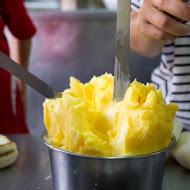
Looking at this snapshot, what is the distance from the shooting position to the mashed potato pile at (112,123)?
0.59 m

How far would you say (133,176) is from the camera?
60cm

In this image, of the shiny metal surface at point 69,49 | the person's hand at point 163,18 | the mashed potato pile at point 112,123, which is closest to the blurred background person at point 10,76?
the shiny metal surface at point 69,49

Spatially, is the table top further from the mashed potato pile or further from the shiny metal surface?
the shiny metal surface

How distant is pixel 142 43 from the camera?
113 cm

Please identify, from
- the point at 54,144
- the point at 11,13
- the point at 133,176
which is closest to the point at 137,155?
the point at 133,176

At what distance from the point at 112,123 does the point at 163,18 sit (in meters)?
0.29

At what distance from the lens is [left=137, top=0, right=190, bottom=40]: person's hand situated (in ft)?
2.57

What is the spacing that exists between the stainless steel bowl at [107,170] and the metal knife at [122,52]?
13 cm

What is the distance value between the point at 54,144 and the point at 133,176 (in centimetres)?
14

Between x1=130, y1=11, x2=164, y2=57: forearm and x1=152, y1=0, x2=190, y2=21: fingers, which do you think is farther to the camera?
x1=130, y1=11, x2=164, y2=57: forearm

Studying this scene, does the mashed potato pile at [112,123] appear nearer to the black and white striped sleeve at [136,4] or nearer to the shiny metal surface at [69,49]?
the black and white striped sleeve at [136,4]

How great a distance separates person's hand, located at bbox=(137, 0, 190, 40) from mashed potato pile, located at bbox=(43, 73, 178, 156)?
21 cm

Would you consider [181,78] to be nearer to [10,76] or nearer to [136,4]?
[136,4]

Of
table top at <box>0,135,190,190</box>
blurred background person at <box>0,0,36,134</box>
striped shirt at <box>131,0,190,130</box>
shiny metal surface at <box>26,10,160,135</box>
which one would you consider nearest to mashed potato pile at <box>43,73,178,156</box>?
table top at <box>0,135,190,190</box>
